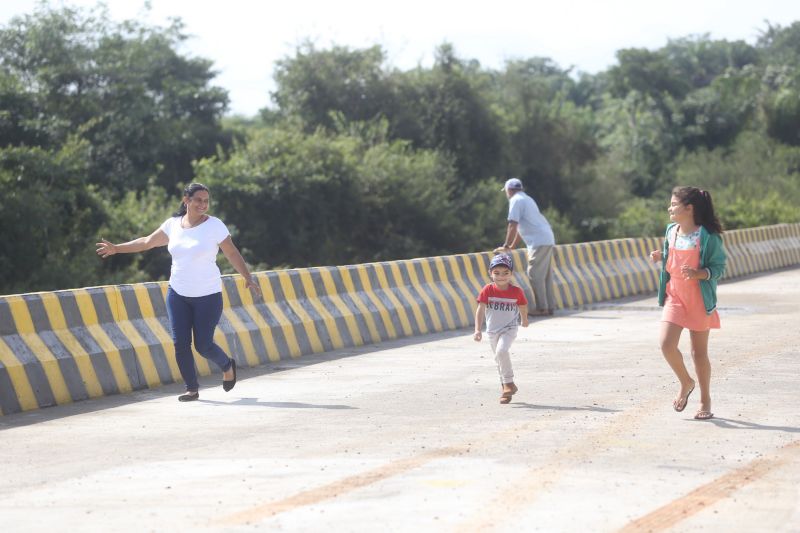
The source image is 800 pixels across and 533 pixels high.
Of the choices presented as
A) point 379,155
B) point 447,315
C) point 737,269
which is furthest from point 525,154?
point 447,315

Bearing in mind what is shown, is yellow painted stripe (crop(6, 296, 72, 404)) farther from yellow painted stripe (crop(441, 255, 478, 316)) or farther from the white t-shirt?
yellow painted stripe (crop(441, 255, 478, 316))

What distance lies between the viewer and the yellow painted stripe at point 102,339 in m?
12.3

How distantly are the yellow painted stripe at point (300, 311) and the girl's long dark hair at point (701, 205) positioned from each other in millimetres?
6342

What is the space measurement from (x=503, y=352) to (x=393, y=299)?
6540mm

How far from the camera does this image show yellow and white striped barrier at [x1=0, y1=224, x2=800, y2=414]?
1162cm

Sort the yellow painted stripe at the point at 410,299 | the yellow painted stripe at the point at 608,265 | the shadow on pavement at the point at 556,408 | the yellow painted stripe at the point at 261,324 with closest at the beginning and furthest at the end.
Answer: the shadow on pavement at the point at 556,408, the yellow painted stripe at the point at 261,324, the yellow painted stripe at the point at 410,299, the yellow painted stripe at the point at 608,265

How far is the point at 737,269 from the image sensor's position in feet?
101

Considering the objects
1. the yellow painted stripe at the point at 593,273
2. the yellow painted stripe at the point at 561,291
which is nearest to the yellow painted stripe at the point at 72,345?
the yellow painted stripe at the point at 561,291

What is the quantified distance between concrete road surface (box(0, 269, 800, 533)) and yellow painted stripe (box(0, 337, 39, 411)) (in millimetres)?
196

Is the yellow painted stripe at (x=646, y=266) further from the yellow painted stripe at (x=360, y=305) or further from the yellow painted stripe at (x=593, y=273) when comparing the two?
the yellow painted stripe at (x=360, y=305)

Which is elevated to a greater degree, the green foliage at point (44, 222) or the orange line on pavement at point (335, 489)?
the green foliage at point (44, 222)

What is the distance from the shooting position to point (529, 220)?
1950cm

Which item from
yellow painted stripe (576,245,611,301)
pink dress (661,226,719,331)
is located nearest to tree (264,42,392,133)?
yellow painted stripe (576,245,611,301)

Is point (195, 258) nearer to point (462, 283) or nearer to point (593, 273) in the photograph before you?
point (462, 283)
